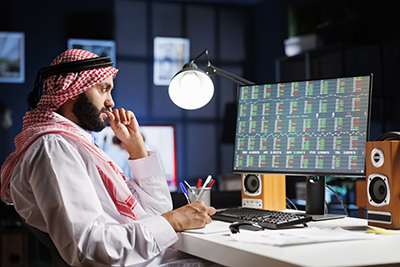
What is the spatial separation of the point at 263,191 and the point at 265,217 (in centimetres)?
37

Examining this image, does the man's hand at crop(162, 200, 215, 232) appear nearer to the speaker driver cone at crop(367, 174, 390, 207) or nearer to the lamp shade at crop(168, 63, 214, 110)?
the speaker driver cone at crop(367, 174, 390, 207)

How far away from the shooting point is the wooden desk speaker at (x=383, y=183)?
1.36 meters

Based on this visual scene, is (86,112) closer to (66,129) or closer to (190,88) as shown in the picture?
(66,129)

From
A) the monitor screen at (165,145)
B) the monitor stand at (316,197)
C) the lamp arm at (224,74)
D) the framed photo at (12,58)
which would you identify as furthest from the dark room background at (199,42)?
the monitor stand at (316,197)

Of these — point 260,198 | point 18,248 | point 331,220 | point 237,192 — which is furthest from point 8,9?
point 331,220

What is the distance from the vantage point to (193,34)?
5.30m

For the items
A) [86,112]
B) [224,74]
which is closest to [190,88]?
[224,74]

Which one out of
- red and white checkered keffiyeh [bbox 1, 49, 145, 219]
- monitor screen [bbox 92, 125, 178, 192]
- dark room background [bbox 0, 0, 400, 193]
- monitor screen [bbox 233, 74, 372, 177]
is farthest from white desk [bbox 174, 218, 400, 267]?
Answer: monitor screen [bbox 92, 125, 178, 192]

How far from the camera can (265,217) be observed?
1.47 metres

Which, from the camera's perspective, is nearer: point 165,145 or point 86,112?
point 86,112

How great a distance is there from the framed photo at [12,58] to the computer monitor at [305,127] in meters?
3.47

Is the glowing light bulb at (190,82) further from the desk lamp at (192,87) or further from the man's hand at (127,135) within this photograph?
the man's hand at (127,135)

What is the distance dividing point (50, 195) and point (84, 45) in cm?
385

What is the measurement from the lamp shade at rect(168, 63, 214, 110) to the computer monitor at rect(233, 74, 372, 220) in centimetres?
26
